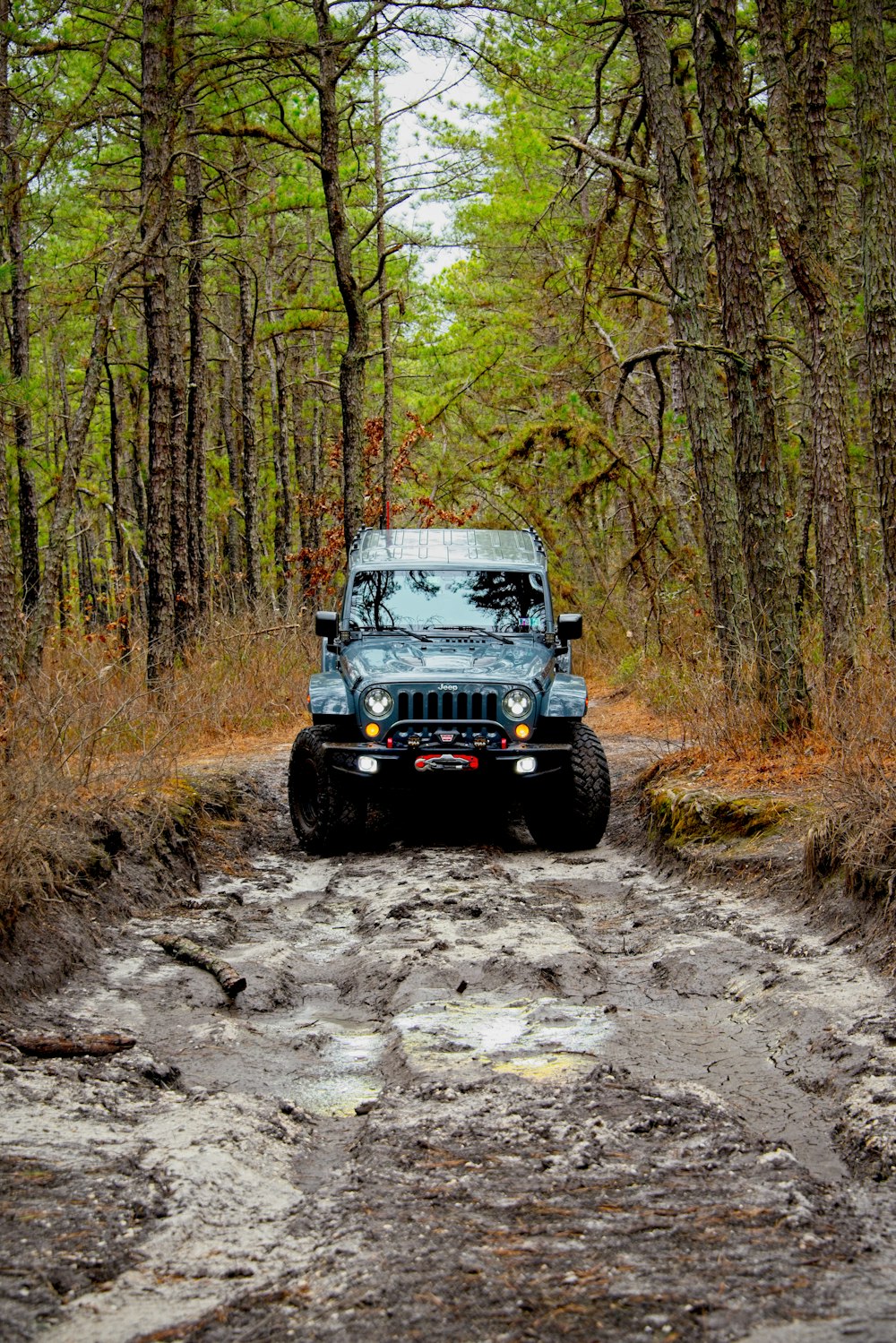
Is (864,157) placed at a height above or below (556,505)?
above

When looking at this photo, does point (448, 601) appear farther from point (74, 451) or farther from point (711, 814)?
point (74, 451)

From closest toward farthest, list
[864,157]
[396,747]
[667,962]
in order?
1. [667,962]
2. [396,747]
3. [864,157]

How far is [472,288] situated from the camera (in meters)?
26.3

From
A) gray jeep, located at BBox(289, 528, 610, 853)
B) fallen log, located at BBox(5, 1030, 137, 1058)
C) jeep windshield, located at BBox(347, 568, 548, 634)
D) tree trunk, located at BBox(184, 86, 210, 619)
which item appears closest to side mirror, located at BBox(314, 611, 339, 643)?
gray jeep, located at BBox(289, 528, 610, 853)

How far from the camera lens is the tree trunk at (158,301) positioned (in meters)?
14.2

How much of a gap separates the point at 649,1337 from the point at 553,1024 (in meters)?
2.15

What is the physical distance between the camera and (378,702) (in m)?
8.06

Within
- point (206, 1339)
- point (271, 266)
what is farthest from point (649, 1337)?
point (271, 266)

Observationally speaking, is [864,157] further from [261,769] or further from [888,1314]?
[888,1314]

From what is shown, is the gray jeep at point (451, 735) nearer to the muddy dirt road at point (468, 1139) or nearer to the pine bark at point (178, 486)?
the muddy dirt road at point (468, 1139)

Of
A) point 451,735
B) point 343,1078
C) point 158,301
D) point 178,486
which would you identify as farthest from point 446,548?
point 178,486

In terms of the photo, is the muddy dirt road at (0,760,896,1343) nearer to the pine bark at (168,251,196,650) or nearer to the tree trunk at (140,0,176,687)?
the tree trunk at (140,0,176,687)

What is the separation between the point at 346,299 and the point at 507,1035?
1459 cm

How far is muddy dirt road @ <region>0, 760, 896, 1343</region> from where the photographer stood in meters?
2.47
